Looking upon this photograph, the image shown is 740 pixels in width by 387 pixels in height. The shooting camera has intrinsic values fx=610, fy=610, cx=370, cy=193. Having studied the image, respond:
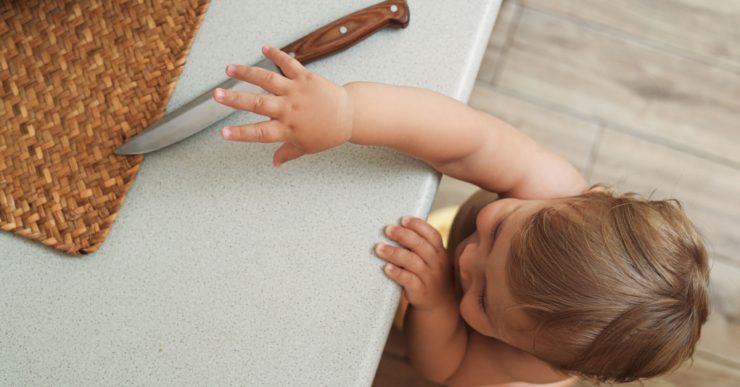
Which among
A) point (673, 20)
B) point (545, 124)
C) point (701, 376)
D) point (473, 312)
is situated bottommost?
point (701, 376)

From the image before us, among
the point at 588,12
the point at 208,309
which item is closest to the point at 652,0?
the point at 588,12

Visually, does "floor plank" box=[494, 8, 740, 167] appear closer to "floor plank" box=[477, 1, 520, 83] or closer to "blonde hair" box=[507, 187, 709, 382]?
"floor plank" box=[477, 1, 520, 83]

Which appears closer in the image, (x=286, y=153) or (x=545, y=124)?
(x=286, y=153)

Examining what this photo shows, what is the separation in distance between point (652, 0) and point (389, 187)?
0.99 meters

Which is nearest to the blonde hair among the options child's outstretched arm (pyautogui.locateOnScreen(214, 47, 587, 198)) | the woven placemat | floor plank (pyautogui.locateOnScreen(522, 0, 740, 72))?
child's outstretched arm (pyautogui.locateOnScreen(214, 47, 587, 198))

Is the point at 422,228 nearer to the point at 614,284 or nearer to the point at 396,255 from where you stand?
the point at 396,255

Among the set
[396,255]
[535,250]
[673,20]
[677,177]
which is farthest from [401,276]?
[673,20]

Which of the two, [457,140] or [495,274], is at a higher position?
[457,140]

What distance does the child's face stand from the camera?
583mm

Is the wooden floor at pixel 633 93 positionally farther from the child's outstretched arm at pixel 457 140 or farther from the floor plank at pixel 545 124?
the child's outstretched arm at pixel 457 140

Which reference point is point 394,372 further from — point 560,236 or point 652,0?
point 652,0

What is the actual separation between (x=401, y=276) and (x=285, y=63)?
212 mm

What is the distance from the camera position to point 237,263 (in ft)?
1.77

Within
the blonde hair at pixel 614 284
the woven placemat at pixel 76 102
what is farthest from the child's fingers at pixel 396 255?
the woven placemat at pixel 76 102
